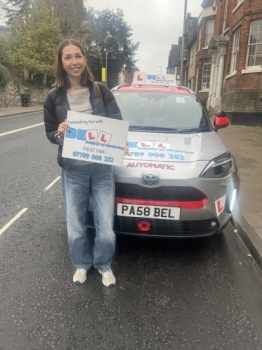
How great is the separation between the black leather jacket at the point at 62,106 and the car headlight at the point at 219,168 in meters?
1.05

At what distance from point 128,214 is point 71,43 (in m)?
1.48

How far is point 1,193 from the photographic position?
15.6 ft

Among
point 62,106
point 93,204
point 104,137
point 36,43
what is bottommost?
point 93,204

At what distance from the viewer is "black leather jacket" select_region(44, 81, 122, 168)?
7.62 ft

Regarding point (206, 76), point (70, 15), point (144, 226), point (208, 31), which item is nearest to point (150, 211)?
point (144, 226)

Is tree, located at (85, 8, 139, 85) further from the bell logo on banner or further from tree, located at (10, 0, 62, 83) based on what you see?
the bell logo on banner

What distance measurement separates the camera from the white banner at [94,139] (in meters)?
2.27

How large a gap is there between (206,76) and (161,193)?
2822 centimetres

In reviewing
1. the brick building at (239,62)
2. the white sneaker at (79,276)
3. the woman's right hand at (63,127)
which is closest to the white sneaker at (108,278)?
the white sneaker at (79,276)

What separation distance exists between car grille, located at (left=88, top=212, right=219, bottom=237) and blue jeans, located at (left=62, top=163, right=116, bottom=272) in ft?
0.93

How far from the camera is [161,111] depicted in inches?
168

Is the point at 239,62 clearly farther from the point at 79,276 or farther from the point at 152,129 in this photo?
the point at 79,276

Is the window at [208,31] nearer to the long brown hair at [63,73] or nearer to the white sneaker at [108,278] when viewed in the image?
the long brown hair at [63,73]

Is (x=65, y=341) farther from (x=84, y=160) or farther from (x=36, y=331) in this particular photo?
(x=84, y=160)
